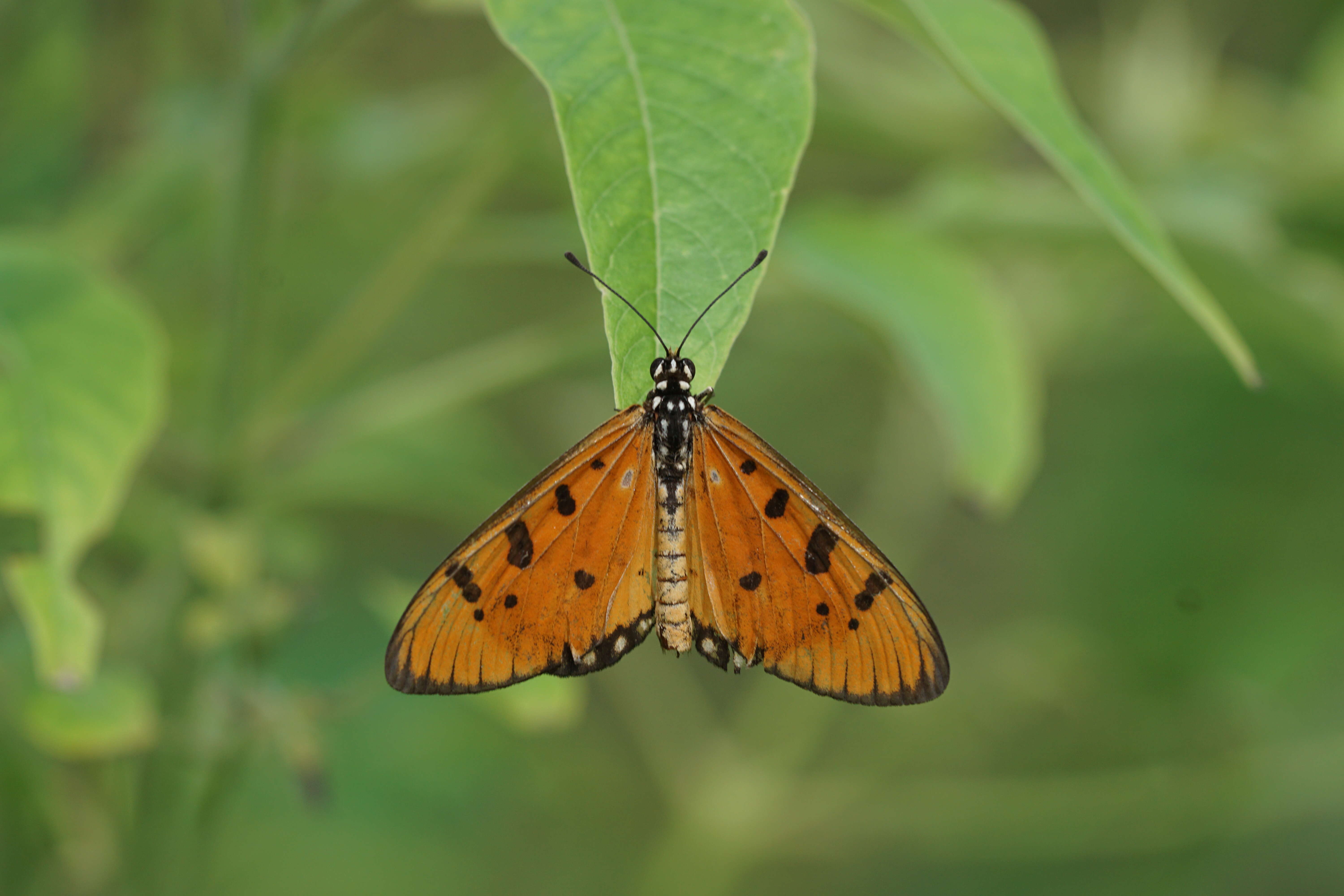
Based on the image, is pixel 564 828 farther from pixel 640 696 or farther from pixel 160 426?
pixel 160 426

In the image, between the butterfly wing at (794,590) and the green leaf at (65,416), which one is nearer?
the green leaf at (65,416)

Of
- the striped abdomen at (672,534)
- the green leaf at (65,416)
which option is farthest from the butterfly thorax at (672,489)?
the green leaf at (65,416)

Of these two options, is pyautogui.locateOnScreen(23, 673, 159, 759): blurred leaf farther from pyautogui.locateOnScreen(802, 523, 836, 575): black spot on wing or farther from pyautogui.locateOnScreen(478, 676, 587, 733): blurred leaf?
pyautogui.locateOnScreen(802, 523, 836, 575): black spot on wing

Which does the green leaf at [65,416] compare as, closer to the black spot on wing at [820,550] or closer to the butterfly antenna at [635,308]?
the butterfly antenna at [635,308]

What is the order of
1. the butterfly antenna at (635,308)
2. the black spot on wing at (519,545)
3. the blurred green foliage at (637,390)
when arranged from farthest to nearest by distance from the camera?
1. the black spot on wing at (519,545)
2. the blurred green foliage at (637,390)
3. the butterfly antenna at (635,308)

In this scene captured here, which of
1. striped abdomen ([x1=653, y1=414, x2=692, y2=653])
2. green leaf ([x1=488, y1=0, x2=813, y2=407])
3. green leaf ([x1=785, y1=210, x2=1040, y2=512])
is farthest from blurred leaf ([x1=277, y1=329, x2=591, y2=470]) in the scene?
green leaf ([x1=488, y1=0, x2=813, y2=407])
